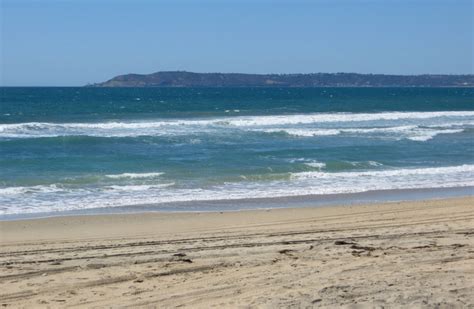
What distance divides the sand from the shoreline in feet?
3.66

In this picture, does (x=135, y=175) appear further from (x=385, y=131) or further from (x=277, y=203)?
(x=385, y=131)

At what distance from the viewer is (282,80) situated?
154750 millimetres

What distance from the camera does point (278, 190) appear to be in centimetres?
1662

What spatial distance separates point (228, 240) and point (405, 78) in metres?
163

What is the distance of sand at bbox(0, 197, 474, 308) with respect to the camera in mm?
6930

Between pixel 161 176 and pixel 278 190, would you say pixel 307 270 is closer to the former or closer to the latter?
pixel 278 190

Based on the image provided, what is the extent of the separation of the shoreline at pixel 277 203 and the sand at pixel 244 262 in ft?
3.66

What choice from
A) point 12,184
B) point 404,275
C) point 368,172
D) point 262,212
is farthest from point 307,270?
point 368,172

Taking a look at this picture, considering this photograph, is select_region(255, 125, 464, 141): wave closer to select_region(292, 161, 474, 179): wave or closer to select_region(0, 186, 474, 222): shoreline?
select_region(292, 161, 474, 179): wave

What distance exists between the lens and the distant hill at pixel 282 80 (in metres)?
147

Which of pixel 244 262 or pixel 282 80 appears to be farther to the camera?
pixel 282 80

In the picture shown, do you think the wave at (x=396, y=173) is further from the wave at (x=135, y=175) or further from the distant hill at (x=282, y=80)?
the distant hill at (x=282, y=80)

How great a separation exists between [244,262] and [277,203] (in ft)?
21.2

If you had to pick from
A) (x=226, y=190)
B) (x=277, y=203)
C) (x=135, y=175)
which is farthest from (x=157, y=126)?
(x=277, y=203)
